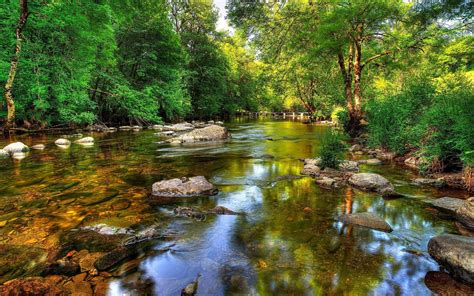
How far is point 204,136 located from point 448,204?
39.7ft

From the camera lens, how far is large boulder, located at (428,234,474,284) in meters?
2.79

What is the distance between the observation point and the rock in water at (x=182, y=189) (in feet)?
18.4

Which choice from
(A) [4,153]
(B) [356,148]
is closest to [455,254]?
(B) [356,148]

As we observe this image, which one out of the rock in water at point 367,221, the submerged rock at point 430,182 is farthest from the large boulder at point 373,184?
the rock in water at point 367,221

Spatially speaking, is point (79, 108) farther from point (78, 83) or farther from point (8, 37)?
point (8, 37)

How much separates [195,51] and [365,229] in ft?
106

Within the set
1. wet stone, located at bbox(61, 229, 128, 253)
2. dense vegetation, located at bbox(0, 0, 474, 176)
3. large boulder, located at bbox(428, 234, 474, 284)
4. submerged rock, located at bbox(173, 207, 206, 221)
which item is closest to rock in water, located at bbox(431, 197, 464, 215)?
dense vegetation, located at bbox(0, 0, 474, 176)

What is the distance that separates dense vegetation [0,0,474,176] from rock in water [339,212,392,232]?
285cm

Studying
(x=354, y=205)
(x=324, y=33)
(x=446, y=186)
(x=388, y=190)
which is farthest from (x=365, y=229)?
(x=324, y=33)

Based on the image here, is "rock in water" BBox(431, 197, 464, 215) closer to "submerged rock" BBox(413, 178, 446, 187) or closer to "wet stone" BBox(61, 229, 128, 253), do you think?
"submerged rock" BBox(413, 178, 446, 187)

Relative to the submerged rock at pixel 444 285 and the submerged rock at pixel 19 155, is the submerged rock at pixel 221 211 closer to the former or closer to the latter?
the submerged rock at pixel 444 285

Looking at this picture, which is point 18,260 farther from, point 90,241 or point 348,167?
point 348,167

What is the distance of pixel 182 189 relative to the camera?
18.5ft

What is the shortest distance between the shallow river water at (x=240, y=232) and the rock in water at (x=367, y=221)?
17 centimetres
